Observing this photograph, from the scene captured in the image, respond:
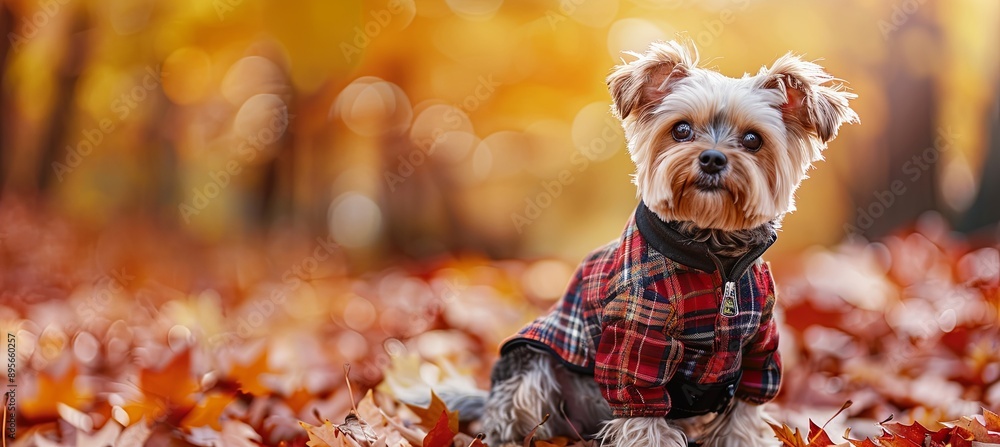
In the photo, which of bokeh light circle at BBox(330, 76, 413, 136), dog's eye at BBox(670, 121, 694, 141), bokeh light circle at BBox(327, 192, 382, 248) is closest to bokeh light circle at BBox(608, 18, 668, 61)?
bokeh light circle at BBox(330, 76, 413, 136)

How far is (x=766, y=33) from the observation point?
730 centimetres

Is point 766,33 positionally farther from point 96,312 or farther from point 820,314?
point 96,312

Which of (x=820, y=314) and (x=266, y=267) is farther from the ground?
(x=820, y=314)

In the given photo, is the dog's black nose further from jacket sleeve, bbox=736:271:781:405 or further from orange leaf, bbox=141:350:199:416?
orange leaf, bbox=141:350:199:416

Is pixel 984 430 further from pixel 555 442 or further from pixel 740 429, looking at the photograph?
pixel 555 442

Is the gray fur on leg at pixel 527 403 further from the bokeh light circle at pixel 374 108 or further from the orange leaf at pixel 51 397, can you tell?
the bokeh light circle at pixel 374 108

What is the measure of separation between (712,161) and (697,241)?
0.33 m

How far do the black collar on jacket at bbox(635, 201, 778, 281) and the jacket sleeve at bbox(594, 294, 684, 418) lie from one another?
8.6 inches

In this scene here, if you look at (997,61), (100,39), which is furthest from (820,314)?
(100,39)

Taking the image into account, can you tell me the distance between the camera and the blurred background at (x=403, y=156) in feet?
20.8

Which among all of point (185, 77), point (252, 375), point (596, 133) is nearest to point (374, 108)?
point (185, 77)

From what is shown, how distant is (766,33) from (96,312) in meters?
6.13

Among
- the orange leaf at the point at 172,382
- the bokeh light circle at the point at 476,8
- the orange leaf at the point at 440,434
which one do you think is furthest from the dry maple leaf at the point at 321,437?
the bokeh light circle at the point at 476,8

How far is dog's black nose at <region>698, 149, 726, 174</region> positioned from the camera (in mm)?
2750
